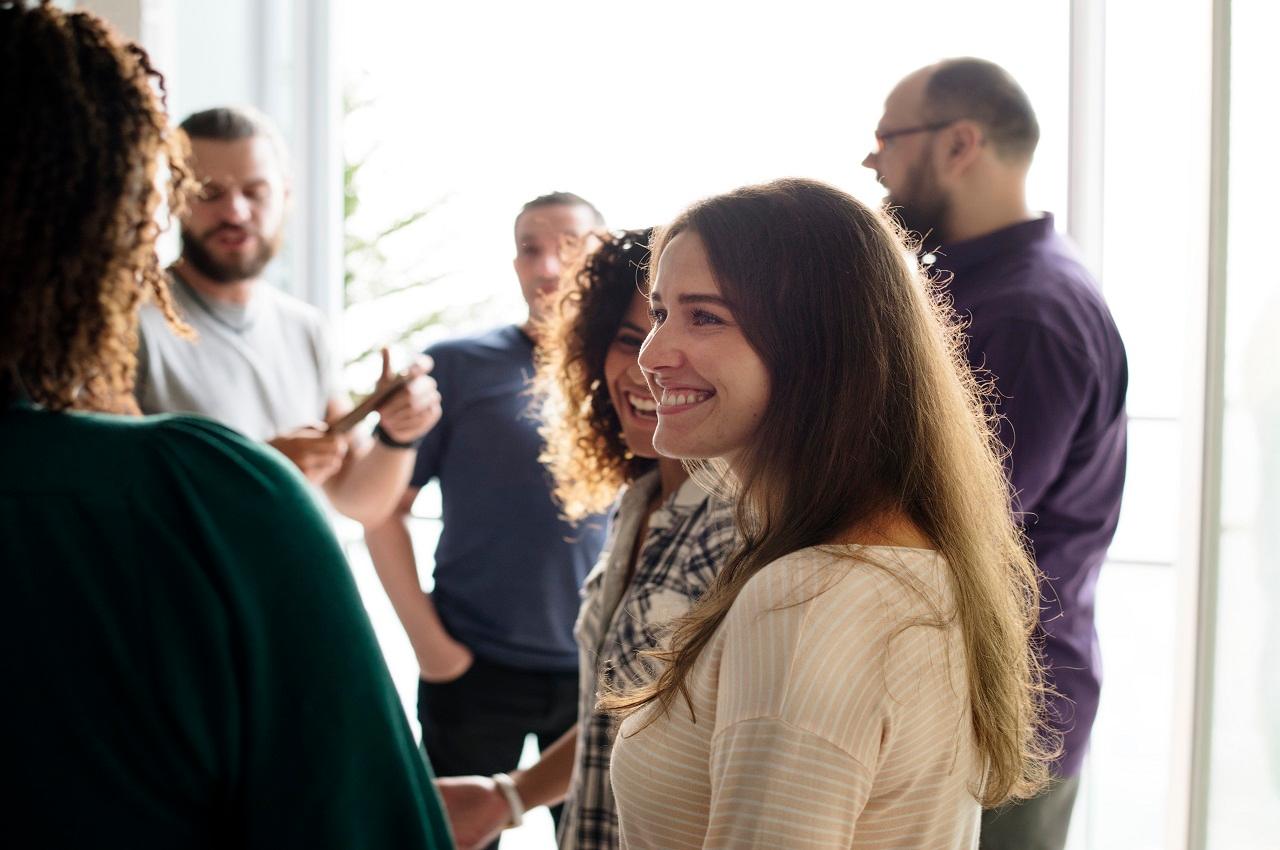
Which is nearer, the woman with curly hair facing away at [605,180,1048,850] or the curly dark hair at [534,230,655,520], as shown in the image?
the woman with curly hair facing away at [605,180,1048,850]

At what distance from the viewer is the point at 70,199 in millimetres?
685

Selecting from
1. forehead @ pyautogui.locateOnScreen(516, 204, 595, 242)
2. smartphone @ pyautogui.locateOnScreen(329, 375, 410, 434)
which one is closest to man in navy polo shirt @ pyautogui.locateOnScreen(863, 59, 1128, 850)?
forehead @ pyautogui.locateOnScreen(516, 204, 595, 242)

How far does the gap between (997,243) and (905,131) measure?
0.29 meters

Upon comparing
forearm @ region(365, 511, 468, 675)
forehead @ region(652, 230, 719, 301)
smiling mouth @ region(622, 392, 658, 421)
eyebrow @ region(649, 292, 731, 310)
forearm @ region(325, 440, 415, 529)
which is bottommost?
forearm @ region(365, 511, 468, 675)

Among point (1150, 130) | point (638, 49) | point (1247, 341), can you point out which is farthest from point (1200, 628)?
point (638, 49)

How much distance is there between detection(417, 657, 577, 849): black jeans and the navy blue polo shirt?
0.03m

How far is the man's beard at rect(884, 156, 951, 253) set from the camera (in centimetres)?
204

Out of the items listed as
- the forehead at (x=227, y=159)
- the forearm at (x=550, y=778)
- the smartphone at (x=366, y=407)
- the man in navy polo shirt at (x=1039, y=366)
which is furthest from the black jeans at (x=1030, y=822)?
the forehead at (x=227, y=159)

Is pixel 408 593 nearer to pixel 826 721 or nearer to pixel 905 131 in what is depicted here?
pixel 905 131

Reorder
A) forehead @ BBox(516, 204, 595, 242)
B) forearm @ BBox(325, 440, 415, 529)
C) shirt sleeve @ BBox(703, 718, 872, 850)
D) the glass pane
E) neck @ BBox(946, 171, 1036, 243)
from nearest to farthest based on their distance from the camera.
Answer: shirt sleeve @ BBox(703, 718, 872, 850), the glass pane, neck @ BBox(946, 171, 1036, 243), forearm @ BBox(325, 440, 415, 529), forehead @ BBox(516, 204, 595, 242)

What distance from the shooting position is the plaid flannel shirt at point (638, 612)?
1.31 meters

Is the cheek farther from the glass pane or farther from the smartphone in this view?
the glass pane

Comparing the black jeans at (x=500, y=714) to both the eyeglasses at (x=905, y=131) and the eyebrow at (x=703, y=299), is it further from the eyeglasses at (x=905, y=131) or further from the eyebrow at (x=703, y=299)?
the eyebrow at (x=703, y=299)

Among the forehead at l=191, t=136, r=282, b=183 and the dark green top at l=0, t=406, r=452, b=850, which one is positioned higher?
the forehead at l=191, t=136, r=282, b=183
